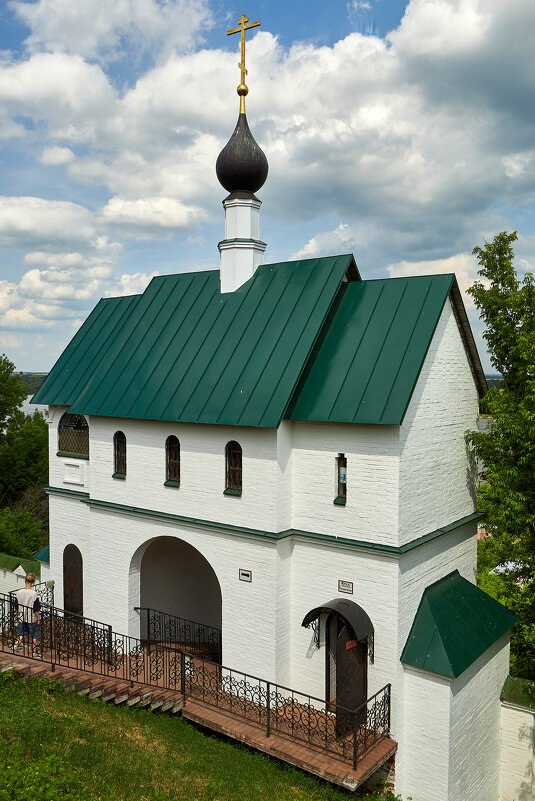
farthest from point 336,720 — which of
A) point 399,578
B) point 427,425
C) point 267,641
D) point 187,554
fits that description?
point 187,554

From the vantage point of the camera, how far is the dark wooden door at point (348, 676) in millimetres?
10836

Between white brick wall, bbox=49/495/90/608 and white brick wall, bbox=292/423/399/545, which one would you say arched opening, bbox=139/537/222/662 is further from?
white brick wall, bbox=292/423/399/545

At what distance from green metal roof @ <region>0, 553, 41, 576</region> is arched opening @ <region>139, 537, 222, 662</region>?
620cm

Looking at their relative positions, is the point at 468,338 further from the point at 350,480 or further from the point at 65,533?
the point at 65,533

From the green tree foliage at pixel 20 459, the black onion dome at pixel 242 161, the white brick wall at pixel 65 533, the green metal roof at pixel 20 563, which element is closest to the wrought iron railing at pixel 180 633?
the white brick wall at pixel 65 533

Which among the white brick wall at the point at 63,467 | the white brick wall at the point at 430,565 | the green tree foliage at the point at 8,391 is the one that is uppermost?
the green tree foliage at the point at 8,391

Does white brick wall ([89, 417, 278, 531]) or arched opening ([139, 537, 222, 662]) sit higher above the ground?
white brick wall ([89, 417, 278, 531])

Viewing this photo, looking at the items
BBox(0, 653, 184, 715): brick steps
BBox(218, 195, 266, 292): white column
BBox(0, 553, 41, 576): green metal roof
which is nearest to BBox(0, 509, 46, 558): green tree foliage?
BBox(0, 553, 41, 576): green metal roof

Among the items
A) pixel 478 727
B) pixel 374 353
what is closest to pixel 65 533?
pixel 374 353

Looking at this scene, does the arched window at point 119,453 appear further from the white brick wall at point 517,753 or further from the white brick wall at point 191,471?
the white brick wall at point 517,753

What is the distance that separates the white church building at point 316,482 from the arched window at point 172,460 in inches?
2.9

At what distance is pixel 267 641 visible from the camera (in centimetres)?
1199

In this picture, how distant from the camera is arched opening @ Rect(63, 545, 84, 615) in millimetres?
16045

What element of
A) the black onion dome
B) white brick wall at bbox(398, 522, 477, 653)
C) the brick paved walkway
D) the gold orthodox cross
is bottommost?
the brick paved walkway
